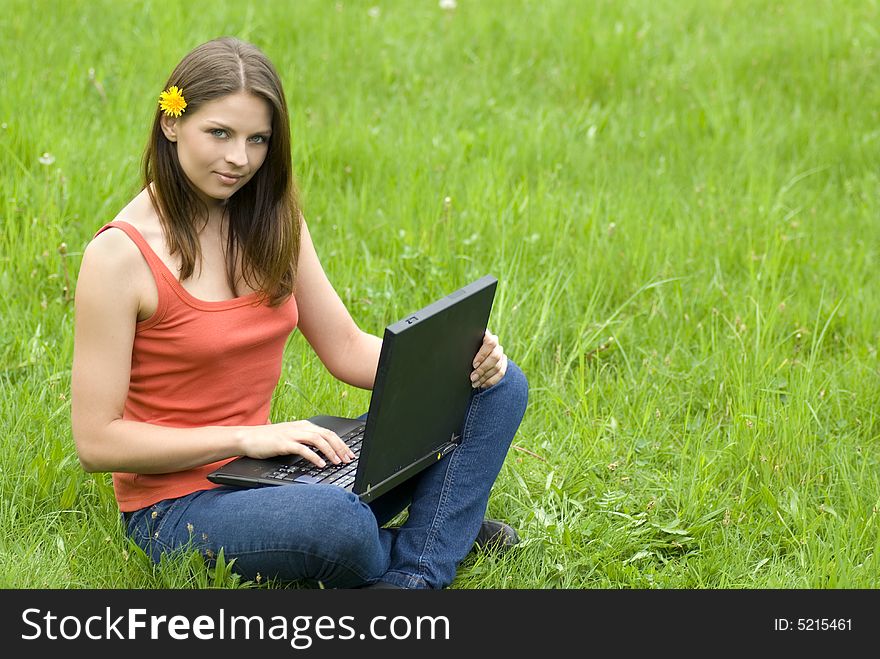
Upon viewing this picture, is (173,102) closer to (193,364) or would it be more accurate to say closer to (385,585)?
(193,364)

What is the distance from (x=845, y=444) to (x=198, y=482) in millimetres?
1989

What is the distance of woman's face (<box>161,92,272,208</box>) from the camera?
8.45 feet

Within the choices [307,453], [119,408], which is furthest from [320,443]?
[119,408]

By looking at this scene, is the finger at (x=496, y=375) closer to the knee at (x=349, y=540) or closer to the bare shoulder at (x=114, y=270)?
the knee at (x=349, y=540)

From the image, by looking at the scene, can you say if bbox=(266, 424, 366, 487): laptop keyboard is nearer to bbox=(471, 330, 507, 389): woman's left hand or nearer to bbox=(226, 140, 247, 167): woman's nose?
bbox=(471, 330, 507, 389): woman's left hand

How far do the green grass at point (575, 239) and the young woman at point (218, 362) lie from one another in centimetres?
17

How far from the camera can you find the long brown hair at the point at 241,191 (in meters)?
2.58

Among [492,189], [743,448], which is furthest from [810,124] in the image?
[743,448]

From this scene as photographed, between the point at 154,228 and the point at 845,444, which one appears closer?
the point at 154,228

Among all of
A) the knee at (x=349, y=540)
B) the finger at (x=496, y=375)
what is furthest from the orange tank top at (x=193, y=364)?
the finger at (x=496, y=375)

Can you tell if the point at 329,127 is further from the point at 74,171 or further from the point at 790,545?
the point at 790,545

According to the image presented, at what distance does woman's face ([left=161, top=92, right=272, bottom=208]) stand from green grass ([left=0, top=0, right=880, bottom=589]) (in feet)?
2.86

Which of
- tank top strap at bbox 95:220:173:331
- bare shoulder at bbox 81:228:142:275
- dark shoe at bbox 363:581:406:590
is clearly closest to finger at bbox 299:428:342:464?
dark shoe at bbox 363:581:406:590
